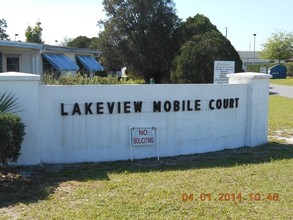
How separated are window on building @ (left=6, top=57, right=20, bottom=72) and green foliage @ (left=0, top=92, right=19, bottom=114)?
12412 millimetres

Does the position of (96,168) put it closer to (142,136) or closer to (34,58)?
(142,136)

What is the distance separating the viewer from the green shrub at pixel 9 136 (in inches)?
213

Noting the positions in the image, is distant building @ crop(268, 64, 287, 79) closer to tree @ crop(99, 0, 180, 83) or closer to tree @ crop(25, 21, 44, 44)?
tree @ crop(99, 0, 180, 83)

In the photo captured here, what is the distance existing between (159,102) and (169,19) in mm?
27836

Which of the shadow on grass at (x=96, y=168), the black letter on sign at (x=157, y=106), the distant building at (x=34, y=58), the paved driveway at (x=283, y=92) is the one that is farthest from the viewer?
the paved driveway at (x=283, y=92)

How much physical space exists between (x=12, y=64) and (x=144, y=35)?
57.5 feet

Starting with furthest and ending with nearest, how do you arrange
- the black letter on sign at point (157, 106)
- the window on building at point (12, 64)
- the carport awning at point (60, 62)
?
1. the carport awning at point (60, 62)
2. the window on building at point (12, 64)
3. the black letter on sign at point (157, 106)

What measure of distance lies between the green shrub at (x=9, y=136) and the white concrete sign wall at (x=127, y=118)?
0.89 metres

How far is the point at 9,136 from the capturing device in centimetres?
545

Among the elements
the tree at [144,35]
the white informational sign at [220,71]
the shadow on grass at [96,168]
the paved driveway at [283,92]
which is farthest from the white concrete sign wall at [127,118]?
the tree at [144,35]

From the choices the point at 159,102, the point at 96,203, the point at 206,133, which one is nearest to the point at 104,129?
the point at 159,102

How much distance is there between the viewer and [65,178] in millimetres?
5906

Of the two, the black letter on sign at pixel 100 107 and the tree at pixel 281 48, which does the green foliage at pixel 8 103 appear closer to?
the black letter on sign at pixel 100 107

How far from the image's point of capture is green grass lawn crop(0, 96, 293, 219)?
175 inches
